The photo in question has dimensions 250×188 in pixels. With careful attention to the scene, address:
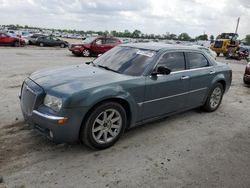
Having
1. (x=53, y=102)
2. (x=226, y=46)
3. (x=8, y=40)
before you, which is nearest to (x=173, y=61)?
(x=53, y=102)

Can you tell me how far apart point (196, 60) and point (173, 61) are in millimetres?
816

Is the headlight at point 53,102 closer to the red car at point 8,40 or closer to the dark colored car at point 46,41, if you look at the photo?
the red car at point 8,40

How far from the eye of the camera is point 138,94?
4.15 meters

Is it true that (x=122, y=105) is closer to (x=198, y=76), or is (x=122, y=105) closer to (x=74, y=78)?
(x=74, y=78)

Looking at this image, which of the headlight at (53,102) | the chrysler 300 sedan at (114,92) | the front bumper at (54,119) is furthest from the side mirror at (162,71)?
the headlight at (53,102)

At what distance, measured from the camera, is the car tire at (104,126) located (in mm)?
3656

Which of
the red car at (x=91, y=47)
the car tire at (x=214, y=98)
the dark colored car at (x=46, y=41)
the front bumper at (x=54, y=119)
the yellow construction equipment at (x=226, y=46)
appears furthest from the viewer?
the yellow construction equipment at (x=226, y=46)

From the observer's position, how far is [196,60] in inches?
213

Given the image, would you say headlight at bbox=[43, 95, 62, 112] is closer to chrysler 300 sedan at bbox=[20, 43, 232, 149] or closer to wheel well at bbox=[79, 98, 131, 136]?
chrysler 300 sedan at bbox=[20, 43, 232, 149]

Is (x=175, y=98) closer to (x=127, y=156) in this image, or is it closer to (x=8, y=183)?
(x=127, y=156)

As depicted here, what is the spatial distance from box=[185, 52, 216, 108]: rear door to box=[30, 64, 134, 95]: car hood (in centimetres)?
162

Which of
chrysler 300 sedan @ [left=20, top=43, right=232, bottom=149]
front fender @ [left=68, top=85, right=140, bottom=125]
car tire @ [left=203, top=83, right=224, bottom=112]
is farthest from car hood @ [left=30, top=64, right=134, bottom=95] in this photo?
car tire @ [left=203, top=83, right=224, bottom=112]

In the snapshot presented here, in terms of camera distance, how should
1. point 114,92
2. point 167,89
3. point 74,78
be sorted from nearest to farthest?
point 114,92 → point 74,78 → point 167,89

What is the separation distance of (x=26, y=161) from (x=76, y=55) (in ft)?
53.1
